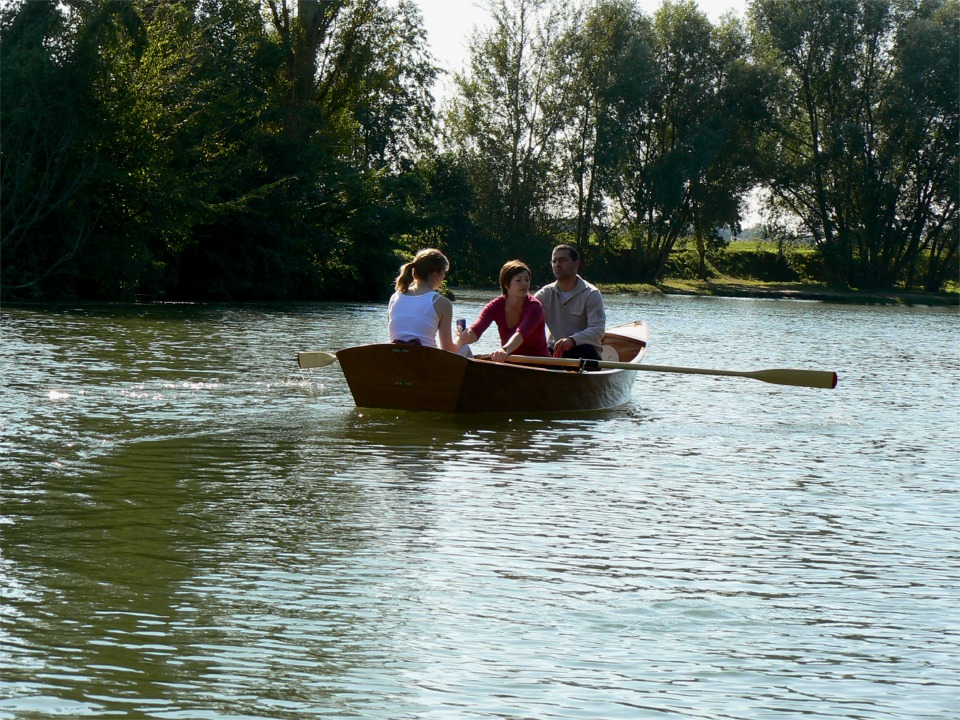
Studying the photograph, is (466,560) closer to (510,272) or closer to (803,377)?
(510,272)

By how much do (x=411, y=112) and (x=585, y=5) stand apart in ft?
25.9

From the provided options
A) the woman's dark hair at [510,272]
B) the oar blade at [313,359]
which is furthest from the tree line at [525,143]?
the woman's dark hair at [510,272]

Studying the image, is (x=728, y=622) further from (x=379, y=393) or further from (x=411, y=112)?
(x=411, y=112)

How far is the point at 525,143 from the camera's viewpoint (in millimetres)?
46938

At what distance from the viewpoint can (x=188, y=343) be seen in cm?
1716

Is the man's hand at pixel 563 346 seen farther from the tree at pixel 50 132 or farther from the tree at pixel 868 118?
the tree at pixel 868 118

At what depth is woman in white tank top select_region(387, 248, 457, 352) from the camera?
10023mm

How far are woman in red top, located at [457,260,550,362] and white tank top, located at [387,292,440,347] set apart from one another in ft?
1.98

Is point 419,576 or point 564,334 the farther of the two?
point 564,334

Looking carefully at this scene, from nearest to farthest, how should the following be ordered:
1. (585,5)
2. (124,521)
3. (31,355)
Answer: (124,521)
(31,355)
(585,5)

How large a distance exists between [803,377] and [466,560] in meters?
5.99

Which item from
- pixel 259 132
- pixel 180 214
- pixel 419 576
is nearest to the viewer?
pixel 419 576

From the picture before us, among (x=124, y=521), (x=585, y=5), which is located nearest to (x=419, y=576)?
(x=124, y=521)

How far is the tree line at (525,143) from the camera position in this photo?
2962 cm
